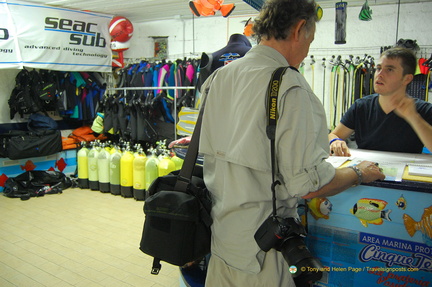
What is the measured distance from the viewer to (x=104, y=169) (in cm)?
555

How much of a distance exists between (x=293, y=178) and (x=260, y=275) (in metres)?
0.41

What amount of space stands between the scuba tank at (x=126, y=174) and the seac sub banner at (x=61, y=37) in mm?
2077

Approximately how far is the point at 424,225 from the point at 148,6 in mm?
5742

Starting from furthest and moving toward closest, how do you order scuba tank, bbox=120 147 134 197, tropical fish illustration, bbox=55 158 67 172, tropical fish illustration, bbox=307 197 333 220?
tropical fish illustration, bbox=55 158 67 172, scuba tank, bbox=120 147 134 197, tropical fish illustration, bbox=307 197 333 220

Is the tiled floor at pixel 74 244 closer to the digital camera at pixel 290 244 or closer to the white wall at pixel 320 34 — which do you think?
the digital camera at pixel 290 244

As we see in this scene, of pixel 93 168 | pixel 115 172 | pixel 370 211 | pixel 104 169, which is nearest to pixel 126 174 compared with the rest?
pixel 115 172

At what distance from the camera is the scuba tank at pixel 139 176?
5.15m

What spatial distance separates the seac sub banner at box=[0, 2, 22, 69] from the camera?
525 centimetres

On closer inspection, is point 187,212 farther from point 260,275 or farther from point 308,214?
point 308,214

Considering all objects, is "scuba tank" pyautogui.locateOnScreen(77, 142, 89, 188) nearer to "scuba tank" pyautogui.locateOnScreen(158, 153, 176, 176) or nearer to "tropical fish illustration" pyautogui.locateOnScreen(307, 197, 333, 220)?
"scuba tank" pyautogui.locateOnScreen(158, 153, 176, 176)

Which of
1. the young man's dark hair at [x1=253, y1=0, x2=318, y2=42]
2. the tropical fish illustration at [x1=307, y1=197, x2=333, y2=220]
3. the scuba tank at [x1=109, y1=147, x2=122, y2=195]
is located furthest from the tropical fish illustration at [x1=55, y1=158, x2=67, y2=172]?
the young man's dark hair at [x1=253, y1=0, x2=318, y2=42]

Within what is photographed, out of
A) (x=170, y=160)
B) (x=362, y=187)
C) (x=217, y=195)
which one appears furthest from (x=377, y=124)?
(x=170, y=160)

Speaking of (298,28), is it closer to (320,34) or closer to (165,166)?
(165,166)

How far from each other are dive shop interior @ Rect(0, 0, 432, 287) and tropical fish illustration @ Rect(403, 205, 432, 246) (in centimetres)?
134
